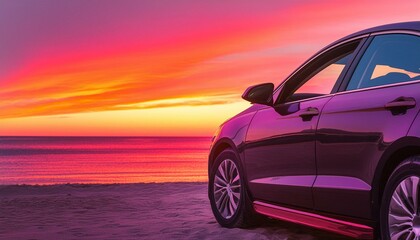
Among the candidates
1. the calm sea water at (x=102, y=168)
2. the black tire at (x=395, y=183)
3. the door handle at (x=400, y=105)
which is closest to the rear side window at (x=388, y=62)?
the door handle at (x=400, y=105)

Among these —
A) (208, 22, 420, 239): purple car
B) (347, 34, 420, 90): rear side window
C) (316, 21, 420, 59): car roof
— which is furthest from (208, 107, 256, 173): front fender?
(347, 34, 420, 90): rear side window

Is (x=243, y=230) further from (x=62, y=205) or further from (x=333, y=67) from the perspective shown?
(x=62, y=205)

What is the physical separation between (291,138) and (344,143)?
2.77ft

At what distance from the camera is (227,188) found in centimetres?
703

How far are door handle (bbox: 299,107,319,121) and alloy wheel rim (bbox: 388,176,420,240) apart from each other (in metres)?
1.18

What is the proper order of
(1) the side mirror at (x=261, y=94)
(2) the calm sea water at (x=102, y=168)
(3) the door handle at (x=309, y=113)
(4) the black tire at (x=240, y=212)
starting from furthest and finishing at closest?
1. (2) the calm sea water at (x=102, y=168)
2. (4) the black tire at (x=240, y=212)
3. (1) the side mirror at (x=261, y=94)
4. (3) the door handle at (x=309, y=113)

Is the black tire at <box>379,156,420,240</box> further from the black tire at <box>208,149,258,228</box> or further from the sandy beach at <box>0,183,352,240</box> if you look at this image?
the black tire at <box>208,149,258,228</box>

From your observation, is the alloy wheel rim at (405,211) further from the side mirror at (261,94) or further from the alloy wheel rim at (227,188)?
the alloy wheel rim at (227,188)

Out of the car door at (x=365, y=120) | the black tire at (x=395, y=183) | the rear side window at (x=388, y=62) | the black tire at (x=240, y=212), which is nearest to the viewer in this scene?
the black tire at (x=395, y=183)

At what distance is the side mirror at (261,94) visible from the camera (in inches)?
243

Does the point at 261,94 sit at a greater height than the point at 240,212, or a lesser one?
greater

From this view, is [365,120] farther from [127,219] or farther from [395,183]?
[127,219]

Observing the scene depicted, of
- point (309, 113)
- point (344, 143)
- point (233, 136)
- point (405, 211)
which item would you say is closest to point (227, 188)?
point (233, 136)

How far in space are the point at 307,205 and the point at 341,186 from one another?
0.63 metres
